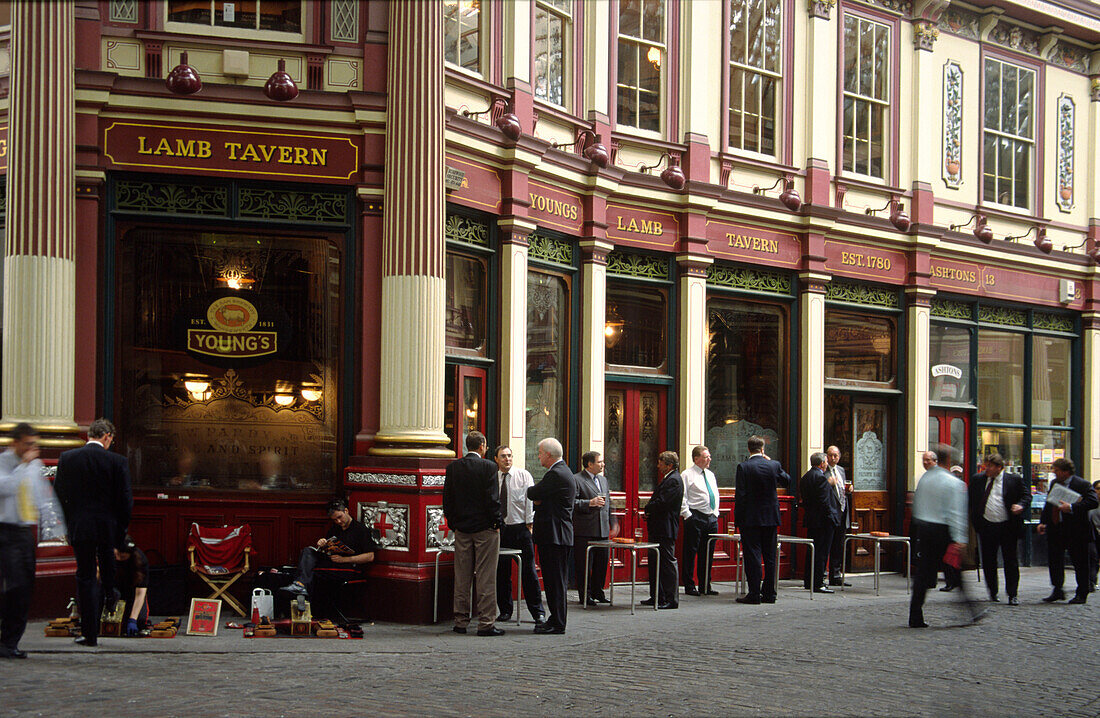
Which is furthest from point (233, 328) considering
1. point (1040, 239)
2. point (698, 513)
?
point (1040, 239)

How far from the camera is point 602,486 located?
Result: 45.7 ft

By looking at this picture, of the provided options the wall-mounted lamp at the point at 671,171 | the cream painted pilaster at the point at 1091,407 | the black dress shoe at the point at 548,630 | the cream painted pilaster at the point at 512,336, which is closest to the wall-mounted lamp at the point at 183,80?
the cream painted pilaster at the point at 512,336

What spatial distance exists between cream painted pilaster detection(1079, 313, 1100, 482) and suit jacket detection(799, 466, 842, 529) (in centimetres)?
813

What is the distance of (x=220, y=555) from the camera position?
11.9 metres

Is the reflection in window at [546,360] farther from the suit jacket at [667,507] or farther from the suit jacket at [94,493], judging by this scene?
the suit jacket at [94,493]

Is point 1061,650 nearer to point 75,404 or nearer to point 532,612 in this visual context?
point 532,612

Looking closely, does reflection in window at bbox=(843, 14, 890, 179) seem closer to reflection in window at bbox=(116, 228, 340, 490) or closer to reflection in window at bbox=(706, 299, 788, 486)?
reflection in window at bbox=(706, 299, 788, 486)

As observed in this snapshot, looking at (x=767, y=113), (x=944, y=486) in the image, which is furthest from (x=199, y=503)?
(x=767, y=113)

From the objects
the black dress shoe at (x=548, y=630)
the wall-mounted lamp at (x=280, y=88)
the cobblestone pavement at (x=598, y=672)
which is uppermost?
the wall-mounted lamp at (x=280, y=88)

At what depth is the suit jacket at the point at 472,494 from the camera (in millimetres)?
11344

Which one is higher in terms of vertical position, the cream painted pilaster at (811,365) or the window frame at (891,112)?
the window frame at (891,112)

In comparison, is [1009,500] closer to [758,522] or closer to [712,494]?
[758,522]

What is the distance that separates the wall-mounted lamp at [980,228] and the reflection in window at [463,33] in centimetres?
952

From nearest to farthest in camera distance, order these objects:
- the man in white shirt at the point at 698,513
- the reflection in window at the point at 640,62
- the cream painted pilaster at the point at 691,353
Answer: the man in white shirt at the point at 698,513 < the reflection in window at the point at 640,62 < the cream painted pilaster at the point at 691,353
